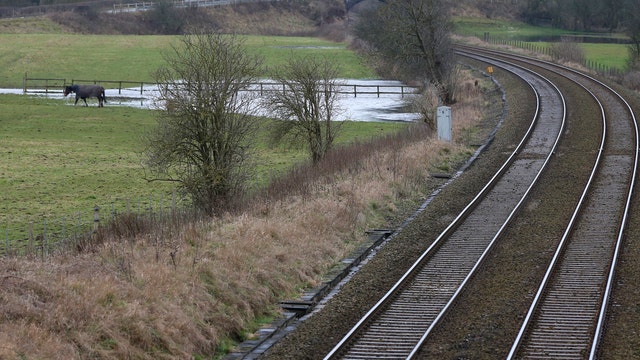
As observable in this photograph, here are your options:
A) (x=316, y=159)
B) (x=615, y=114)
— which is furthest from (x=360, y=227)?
(x=615, y=114)

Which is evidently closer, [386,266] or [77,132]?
[386,266]

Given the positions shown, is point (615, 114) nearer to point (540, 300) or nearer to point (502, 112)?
point (502, 112)

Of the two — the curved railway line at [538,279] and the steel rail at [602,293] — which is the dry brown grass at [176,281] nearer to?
the curved railway line at [538,279]

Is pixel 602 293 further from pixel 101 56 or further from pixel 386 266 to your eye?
pixel 101 56

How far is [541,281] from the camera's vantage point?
1930 cm

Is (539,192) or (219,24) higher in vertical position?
(219,24)

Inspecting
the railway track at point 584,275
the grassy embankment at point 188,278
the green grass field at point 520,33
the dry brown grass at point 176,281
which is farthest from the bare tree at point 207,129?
the green grass field at point 520,33

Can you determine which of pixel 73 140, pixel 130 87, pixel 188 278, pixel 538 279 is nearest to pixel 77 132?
pixel 73 140

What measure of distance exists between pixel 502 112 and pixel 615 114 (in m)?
6.17

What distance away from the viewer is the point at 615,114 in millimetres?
45438

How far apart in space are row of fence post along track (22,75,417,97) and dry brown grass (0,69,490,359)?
44.0m

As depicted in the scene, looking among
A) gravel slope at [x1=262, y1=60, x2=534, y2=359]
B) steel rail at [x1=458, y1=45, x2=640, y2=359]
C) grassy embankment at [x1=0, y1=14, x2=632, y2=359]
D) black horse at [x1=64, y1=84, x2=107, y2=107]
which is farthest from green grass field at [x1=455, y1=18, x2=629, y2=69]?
grassy embankment at [x1=0, y1=14, x2=632, y2=359]

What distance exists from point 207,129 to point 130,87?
48.8m

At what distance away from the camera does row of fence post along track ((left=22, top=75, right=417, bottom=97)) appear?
69.1 meters
